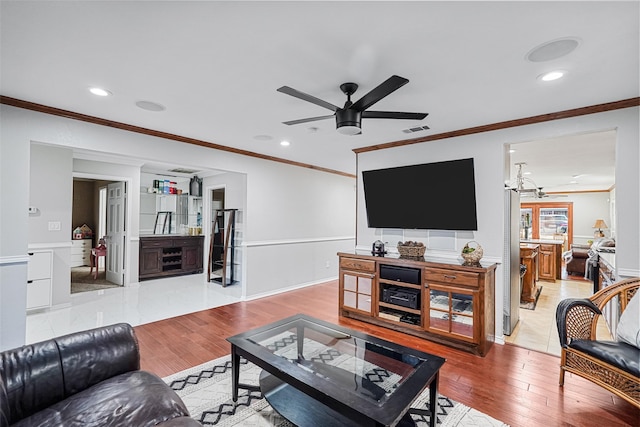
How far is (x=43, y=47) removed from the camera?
1970 mm

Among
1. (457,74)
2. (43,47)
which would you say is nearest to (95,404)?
(43,47)

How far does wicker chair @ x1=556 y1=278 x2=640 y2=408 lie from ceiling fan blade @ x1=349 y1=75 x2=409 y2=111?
2.12 meters

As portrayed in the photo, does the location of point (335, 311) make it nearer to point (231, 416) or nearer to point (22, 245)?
point (231, 416)

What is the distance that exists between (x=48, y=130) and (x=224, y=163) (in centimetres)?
206

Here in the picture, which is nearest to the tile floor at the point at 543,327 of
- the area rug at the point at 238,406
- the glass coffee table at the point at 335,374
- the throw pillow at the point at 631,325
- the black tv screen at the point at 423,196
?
the throw pillow at the point at 631,325

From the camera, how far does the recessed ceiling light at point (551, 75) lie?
2.24m

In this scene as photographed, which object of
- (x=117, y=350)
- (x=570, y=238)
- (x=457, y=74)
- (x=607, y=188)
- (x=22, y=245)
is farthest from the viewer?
(x=570, y=238)

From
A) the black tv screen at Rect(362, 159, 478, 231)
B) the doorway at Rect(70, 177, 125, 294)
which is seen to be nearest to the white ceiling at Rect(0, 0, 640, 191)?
the black tv screen at Rect(362, 159, 478, 231)

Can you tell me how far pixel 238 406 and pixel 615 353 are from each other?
8.56 ft

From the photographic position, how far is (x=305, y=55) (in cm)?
206

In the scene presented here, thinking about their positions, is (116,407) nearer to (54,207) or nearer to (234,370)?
(234,370)

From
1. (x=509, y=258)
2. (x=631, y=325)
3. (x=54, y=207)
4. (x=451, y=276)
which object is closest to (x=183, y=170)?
(x=54, y=207)

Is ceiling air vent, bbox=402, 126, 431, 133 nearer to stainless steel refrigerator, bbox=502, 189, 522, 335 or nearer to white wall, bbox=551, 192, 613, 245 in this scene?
stainless steel refrigerator, bbox=502, 189, 522, 335

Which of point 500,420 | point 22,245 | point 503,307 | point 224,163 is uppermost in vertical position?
point 224,163
